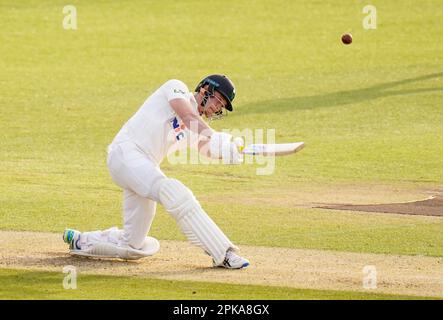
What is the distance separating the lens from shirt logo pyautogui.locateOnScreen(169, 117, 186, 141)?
1068 centimetres

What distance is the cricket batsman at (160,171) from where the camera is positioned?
10367 mm

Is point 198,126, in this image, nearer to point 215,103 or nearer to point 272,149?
point 215,103

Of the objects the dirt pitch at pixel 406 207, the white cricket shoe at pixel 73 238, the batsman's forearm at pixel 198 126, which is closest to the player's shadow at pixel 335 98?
the dirt pitch at pixel 406 207

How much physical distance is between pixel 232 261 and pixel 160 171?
1.04 meters

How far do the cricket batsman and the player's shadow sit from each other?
11.9 metres

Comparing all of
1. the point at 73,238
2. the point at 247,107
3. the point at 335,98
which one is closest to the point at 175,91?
the point at 73,238

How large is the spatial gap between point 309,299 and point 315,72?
17.3m

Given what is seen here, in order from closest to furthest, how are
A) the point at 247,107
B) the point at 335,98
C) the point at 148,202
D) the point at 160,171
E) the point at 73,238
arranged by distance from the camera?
the point at 160,171, the point at 148,202, the point at 73,238, the point at 247,107, the point at 335,98

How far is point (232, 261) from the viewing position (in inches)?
419

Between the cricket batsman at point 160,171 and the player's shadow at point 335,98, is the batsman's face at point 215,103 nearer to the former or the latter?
the cricket batsman at point 160,171

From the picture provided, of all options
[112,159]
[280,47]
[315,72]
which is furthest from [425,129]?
[112,159]

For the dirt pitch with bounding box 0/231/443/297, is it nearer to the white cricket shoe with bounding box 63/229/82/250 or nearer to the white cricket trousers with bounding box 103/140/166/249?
the white cricket shoe with bounding box 63/229/82/250

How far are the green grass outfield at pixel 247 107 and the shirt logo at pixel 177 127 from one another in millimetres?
1436

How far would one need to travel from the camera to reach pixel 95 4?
32.5 m
